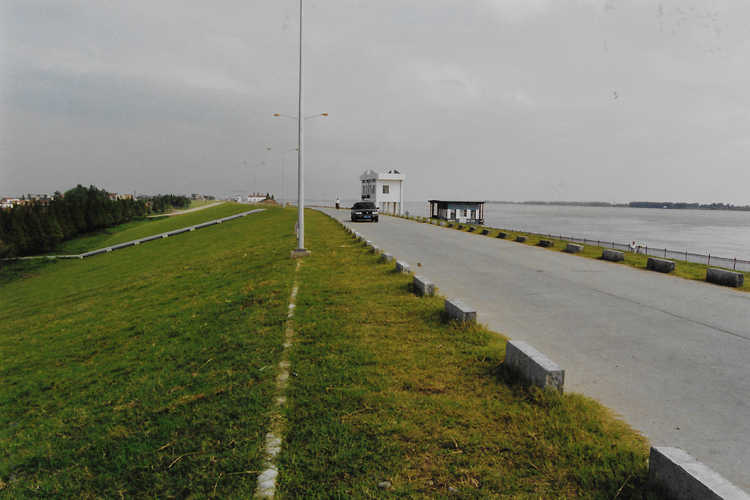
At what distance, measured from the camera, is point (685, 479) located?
265 centimetres

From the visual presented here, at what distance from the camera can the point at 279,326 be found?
7004 mm

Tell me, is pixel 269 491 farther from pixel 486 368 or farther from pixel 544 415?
pixel 486 368

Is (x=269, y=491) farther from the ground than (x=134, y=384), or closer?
farther from the ground

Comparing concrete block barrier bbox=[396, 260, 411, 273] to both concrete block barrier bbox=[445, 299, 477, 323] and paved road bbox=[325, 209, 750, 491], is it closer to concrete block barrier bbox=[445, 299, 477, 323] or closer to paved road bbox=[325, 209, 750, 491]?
paved road bbox=[325, 209, 750, 491]

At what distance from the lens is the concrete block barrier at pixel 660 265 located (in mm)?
12719

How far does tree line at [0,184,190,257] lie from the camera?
6912cm

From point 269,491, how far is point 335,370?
6.67 ft

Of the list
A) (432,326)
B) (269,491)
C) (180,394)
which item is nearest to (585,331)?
(432,326)

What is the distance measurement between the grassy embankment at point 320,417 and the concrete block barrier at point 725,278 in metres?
8.53

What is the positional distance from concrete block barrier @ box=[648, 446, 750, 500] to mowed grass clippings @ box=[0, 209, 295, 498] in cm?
295

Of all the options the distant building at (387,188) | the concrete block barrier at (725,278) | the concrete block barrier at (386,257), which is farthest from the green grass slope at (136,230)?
the concrete block barrier at (725,278)

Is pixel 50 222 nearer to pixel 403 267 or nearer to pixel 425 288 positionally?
pixel 403 267

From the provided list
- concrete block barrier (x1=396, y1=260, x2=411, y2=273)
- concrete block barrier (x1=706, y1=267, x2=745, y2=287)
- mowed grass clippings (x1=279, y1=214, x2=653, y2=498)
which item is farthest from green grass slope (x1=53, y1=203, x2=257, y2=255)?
mowed grass clippings (x1=279, y1=214, x2=653, y2=498)

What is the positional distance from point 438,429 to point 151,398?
384cm
